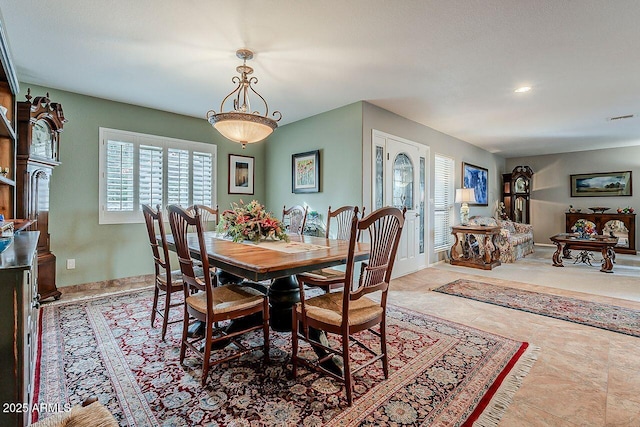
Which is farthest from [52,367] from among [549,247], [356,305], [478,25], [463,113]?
[549,247]

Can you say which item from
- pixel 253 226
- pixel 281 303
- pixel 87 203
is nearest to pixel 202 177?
pixel 87 203

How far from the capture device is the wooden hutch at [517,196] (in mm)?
8156

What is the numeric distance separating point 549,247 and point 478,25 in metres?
7.67

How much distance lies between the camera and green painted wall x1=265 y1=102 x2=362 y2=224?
4.11m

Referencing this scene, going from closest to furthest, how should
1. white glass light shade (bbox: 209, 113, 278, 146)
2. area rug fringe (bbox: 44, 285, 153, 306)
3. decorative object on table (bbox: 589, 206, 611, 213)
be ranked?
white glass light shade (bbox: 209, 113, 278, 146) → area rug fringe (bbox: 44, 285, 153, 306) → decorative object on table (bbox: 589, 206, 611, 213)

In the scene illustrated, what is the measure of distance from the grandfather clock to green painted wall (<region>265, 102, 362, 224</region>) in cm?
295

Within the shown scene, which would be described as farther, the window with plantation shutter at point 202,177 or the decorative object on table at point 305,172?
the window with plantation shutter at point 202,177

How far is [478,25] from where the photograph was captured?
91.7 inches

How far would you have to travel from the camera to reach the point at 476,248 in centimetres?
577

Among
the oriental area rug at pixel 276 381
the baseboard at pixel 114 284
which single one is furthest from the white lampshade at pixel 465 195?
the baseboard at pixel 114 284

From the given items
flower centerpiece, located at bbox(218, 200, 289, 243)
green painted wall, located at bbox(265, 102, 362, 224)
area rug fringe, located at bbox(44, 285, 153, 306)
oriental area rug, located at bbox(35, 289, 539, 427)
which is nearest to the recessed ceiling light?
green painted wall, located at bbox(265, 102, 362, 224)

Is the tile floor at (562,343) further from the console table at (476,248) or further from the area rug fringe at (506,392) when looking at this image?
the console table at (476,248)

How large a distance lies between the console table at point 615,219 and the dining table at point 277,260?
25.4ft

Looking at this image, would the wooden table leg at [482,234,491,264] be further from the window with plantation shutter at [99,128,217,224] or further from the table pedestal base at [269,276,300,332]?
the window with plantation shutter at [99,128,217,224]
